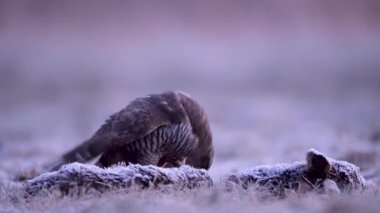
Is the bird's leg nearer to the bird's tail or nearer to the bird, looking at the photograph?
the bird

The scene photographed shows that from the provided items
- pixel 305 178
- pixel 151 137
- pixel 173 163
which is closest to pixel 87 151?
pixel 151 137

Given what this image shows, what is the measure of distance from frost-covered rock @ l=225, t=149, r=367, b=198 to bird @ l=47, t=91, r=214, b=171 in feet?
2.57

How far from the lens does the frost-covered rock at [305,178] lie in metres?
5.05

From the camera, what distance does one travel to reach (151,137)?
5.80 meters

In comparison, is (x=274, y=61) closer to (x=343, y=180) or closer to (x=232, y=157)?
(x=232, y=157)

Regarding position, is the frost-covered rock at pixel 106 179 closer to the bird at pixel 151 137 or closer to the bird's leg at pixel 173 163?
the bird at pixel 151 137

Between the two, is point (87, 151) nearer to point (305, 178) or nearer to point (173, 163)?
point (173, 163)

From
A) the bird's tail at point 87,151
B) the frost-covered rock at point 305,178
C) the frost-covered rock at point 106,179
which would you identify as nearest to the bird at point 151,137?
the bird's tail at point 87,151

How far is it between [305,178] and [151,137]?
1.42 meters

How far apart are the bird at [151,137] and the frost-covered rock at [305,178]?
0.78 metres

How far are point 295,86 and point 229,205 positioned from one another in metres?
20.8

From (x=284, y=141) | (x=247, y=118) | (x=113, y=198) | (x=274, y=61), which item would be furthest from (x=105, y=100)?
(x=113, y=198)

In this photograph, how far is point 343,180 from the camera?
203 inches

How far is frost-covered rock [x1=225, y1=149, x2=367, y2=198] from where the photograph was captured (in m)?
5.05
